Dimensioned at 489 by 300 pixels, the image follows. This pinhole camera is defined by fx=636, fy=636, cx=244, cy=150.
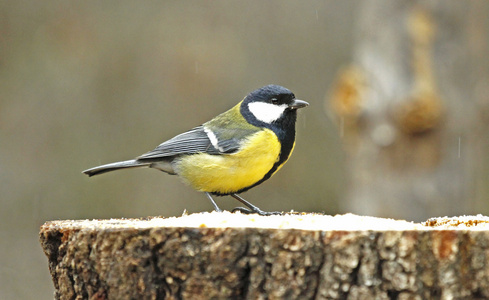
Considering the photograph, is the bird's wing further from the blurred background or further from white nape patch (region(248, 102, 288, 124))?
the blurred background

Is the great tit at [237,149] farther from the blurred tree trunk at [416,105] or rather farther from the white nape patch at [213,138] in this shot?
the blurred tree trunk at [416,105]

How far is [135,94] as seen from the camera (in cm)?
680

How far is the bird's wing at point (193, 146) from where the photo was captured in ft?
12.2

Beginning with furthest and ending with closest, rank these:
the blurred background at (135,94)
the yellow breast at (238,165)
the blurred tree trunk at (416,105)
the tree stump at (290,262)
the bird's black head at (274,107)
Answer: the blurred background at (135,94) → the blurred tree trunk at (416,105) → the bird's black head at (274,107) → the yellow breast at (238,165) → the tree stump at (290,262)

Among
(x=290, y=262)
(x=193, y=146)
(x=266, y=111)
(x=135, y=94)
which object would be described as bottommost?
(x=290, y=262)

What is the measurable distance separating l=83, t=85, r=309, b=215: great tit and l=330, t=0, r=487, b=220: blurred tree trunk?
0.91m

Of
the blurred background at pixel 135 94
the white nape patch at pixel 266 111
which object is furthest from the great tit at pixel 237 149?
the blurred background at pixel 135 94

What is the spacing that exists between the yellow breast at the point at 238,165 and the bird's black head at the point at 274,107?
0.10 m

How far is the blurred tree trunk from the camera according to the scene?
4.40 metres

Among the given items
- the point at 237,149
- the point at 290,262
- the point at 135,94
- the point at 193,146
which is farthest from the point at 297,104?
the point at 135,94

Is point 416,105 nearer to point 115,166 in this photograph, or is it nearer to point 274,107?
point 274,107

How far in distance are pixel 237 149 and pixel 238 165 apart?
0.30 feet

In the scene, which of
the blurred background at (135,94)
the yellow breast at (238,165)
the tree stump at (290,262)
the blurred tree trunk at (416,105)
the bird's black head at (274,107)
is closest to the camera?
the tree stump at (290,262)

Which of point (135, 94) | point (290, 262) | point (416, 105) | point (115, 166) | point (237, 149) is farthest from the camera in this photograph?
point (135, 94)
